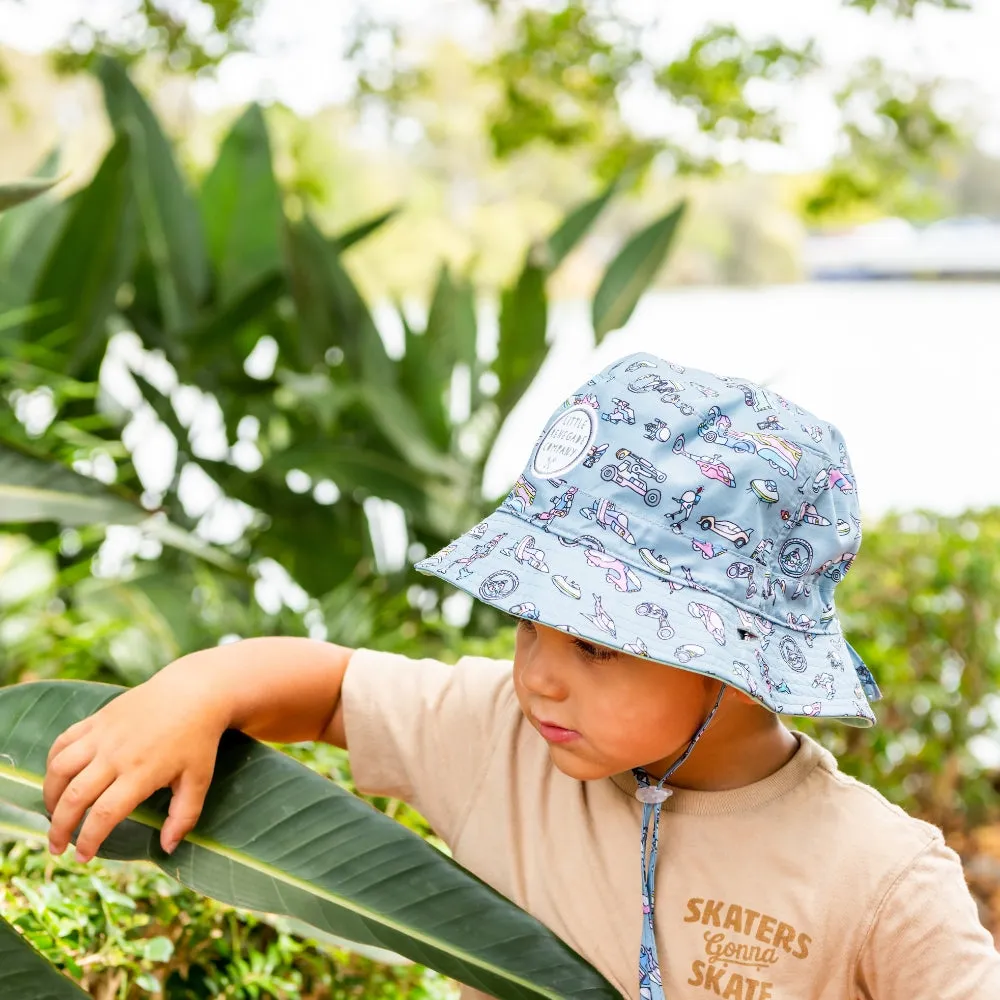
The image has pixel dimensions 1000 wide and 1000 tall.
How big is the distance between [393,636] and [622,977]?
125 centimetres

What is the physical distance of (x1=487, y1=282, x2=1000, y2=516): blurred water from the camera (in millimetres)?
7770

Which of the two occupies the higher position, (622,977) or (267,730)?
(267,730)

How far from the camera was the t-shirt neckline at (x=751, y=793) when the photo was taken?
812 millimetres

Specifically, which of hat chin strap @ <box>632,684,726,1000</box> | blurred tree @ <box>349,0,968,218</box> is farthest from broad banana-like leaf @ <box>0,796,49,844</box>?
blurred tree @ <box>349,0,968,218</box>

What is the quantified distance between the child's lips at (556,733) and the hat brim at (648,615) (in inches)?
3.5

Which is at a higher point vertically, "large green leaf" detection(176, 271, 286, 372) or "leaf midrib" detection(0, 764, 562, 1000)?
"leaf midrib" detection(0, 764, 562, 1000)

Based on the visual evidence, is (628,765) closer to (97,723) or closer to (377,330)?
(97,723)

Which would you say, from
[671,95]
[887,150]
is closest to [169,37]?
[671,95]

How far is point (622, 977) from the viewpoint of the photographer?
2.70 feet

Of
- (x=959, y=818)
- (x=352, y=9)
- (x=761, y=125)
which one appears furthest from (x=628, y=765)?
(x=352, y=9)

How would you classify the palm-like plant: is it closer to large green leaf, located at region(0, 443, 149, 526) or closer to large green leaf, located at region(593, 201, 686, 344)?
large green leaf, located at region(593, 201, 686, 344)

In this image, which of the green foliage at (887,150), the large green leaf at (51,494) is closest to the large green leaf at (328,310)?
the large green leaf at (51,494)

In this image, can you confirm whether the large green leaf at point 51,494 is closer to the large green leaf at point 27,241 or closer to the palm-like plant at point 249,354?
the palm-like plant at point 249,354

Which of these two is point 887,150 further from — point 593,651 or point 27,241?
point 593,651
